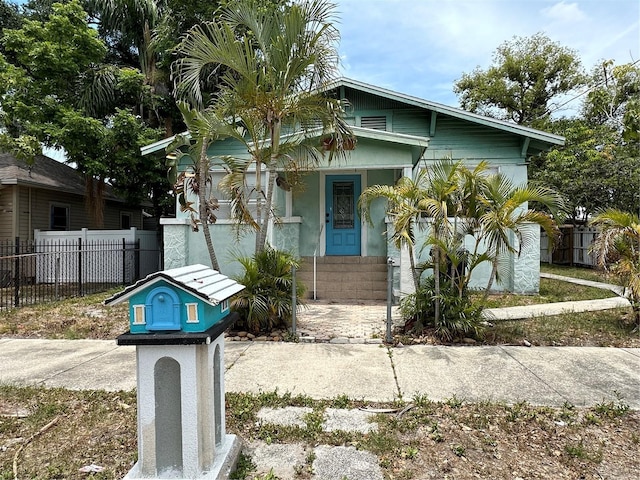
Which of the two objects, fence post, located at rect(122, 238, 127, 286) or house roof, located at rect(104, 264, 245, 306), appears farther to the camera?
fence post, located at rect(122, 238, 127, 286)

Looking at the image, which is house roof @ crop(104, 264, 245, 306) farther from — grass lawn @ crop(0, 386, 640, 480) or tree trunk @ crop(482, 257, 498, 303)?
tree trunk @ crop(482, 257, 498, 303)

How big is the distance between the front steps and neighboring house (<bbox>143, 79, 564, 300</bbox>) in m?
0.02

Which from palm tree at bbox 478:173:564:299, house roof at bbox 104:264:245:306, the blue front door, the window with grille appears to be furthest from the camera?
the window with grille

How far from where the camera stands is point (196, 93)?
6719mm

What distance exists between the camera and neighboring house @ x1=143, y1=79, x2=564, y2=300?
924cm

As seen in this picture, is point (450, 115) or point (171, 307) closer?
point (171, 307)

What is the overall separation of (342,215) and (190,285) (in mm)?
8805

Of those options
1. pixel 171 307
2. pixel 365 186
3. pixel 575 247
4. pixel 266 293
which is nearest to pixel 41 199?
pixel 365 186

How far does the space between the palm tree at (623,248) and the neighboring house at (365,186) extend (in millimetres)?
3592

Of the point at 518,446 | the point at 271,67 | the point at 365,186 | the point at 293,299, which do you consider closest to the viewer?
the point at 518,446

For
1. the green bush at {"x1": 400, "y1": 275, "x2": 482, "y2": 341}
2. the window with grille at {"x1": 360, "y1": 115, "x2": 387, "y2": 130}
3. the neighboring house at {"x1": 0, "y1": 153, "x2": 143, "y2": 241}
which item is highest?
the window with grille at {"x1": 360, "y1": 115, "x2": 387, "y2": 130}

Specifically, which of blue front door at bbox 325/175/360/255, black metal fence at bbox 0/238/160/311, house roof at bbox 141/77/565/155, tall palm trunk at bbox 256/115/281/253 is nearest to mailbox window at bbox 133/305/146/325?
tall palm trunk at bbox 256/115/281/253

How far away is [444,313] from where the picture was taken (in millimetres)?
5770

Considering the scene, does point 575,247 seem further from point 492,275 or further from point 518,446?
point 518,446
